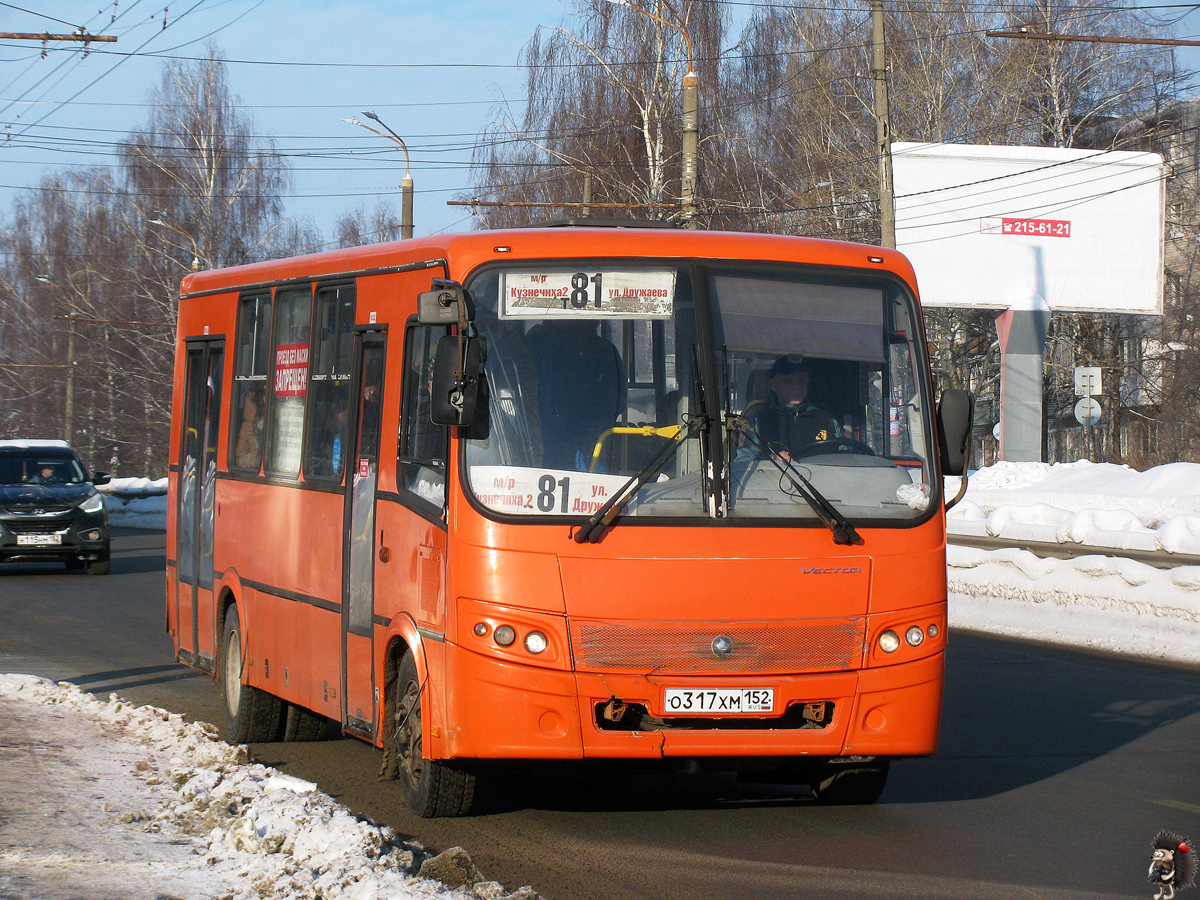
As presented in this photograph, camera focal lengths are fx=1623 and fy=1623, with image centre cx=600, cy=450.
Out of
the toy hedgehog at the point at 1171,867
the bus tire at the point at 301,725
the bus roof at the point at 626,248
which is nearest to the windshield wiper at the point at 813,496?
the bus roof at the point at 626,248

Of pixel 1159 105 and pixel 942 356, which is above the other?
pixel 1159 105

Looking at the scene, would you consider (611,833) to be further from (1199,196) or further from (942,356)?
(1199,196)

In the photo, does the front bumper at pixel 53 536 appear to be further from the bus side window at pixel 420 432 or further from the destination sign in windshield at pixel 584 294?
the destination sign in windshield at pixel 584 294

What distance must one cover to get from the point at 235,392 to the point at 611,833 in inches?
165

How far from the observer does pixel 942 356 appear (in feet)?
148

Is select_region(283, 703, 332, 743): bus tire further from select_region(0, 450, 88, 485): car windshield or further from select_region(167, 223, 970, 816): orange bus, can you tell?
select_region(0, 450, 88, 485): car windshield

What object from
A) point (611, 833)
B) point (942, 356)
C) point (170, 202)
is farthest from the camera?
point (170, 202)

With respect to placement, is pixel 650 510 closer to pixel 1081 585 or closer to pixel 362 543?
pixel 362 543

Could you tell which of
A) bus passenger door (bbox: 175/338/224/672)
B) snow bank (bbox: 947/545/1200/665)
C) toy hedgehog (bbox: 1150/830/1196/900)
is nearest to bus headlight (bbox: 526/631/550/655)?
toy hedgehog (bbox: 1150/830/1196/900)

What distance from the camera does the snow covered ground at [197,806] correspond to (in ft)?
18.2

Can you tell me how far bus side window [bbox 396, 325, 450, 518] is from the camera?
263 inches

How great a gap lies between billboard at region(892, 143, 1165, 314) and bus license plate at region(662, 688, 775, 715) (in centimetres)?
3258

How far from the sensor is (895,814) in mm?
7125

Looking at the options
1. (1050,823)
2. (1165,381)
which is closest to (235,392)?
(1050,823)
